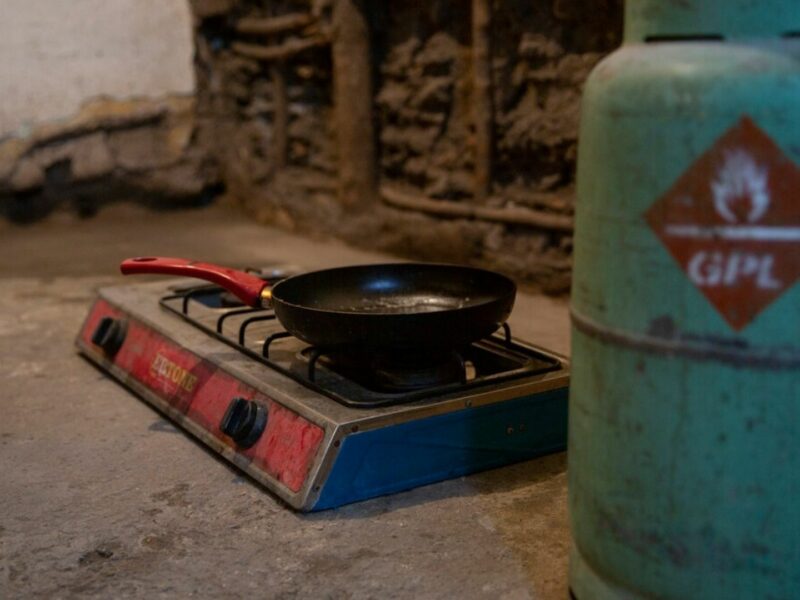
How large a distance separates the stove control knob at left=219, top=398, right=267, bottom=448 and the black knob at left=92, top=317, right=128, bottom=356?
68 centimetres

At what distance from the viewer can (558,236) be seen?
3105 mm

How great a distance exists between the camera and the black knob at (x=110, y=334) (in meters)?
2.30

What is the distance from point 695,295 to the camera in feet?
3.51

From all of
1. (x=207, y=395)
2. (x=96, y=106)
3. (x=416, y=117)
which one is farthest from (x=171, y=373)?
(x=96, y=106)

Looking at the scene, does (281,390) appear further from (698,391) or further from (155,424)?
(698,391)

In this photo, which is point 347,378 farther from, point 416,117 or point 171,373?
point 416,117

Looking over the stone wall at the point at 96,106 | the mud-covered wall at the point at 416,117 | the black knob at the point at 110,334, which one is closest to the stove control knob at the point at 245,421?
the black knob at the point at 110,334

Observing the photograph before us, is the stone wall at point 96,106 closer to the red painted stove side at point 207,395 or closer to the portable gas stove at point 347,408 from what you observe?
the red painted stove side at point 207,395

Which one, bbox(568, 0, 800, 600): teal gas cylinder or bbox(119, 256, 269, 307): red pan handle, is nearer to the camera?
bbox(568, 0, 800, 600): teal gas cylinder

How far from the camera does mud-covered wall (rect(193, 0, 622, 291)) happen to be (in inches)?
121

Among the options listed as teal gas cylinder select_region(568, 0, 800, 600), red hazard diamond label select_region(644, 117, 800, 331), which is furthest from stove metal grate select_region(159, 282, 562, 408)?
red hazard diamond label select_region(644, 117, 800, 331)

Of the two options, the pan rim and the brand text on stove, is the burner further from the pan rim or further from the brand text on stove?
the brand text on stove

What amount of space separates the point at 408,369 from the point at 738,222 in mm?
796

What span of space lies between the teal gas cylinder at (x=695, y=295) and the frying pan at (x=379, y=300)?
0.44 m
